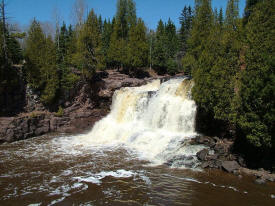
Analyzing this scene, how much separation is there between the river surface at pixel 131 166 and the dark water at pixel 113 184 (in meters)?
0.04

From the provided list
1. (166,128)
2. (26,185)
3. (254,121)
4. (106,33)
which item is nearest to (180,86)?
(166,128)

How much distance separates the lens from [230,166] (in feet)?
41.8

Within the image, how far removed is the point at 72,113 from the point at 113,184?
15067 mm

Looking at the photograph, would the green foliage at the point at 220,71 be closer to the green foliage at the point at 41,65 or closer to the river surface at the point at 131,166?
the river surface at the point at 131,166

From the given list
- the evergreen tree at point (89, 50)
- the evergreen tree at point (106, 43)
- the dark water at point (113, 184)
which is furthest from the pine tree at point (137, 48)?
the dark water at point (113, 184)

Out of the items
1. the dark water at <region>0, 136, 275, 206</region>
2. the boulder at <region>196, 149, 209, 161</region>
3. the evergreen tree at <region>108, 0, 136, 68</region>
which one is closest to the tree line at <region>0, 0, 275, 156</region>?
the boulder at <region>196, 149, 209, 161</region>

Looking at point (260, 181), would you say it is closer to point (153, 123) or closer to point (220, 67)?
point (220, 67)

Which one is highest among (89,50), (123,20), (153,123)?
(123,20)

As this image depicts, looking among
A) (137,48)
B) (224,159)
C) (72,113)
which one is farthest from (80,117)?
(224,159)

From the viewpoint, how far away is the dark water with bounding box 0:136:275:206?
9.70 m

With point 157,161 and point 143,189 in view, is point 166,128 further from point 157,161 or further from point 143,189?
point 143,189

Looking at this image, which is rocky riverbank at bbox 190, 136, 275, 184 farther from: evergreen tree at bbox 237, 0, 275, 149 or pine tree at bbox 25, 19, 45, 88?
pine tree at bbox 25, 19, 45, 88

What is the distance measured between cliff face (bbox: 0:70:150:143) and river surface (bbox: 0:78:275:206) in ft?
4.48

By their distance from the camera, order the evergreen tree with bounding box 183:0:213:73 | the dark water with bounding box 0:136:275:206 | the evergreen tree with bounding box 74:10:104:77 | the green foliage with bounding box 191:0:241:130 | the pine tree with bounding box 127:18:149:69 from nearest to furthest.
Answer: the dark water with bounding box 0:136:275:206
the green foliage with bounding box 191:0:241:130
the evergreen tree with bounding box 74:10:104:77
the evergreen tree with bounding box 183:0:213:73
the pine tree with bounding box 127:18:149:69
